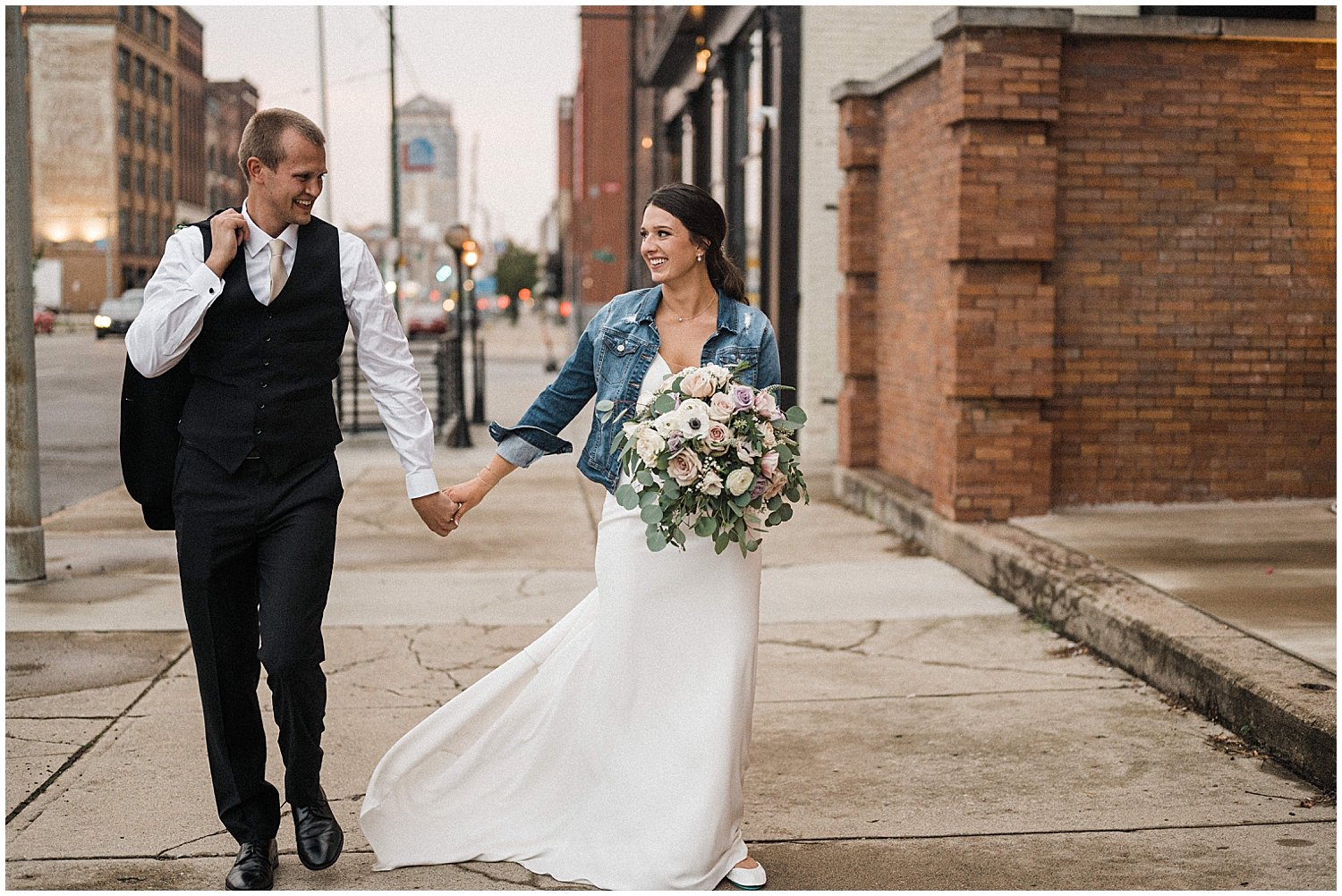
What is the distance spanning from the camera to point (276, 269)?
4.15m

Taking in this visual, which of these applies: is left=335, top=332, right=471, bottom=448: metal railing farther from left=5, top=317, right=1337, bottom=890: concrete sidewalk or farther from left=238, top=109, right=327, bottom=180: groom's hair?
left=238, top=109, right=327, bottom=180: groom's hair

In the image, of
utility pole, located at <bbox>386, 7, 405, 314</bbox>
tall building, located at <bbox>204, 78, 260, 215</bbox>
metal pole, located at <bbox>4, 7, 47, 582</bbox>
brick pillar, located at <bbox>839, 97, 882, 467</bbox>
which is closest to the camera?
metal pole, located at <bbox>4, 7, 47, 582</bbox>

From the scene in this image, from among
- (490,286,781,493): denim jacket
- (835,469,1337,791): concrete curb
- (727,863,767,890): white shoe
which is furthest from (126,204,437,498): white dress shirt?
(835,469,1337,791): concrete curb

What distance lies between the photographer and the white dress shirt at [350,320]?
398 centimetres

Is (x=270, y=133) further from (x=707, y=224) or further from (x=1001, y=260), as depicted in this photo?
(x=1001, y=260)

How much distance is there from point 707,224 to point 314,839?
7.17 feet

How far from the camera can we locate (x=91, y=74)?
7131 centimetres

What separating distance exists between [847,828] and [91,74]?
74849 mm

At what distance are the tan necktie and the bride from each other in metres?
0.95

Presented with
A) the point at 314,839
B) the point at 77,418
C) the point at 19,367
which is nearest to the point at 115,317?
the point at 77,418

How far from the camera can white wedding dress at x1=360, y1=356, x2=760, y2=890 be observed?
14.0 feet

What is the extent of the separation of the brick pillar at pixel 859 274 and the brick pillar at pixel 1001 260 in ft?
9.25

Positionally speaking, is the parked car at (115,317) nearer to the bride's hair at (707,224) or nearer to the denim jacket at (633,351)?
the denim jacket at (633,351)

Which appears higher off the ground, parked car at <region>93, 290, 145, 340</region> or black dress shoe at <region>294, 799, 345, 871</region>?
parked car at <region>93, 290, 145, 340</region>
